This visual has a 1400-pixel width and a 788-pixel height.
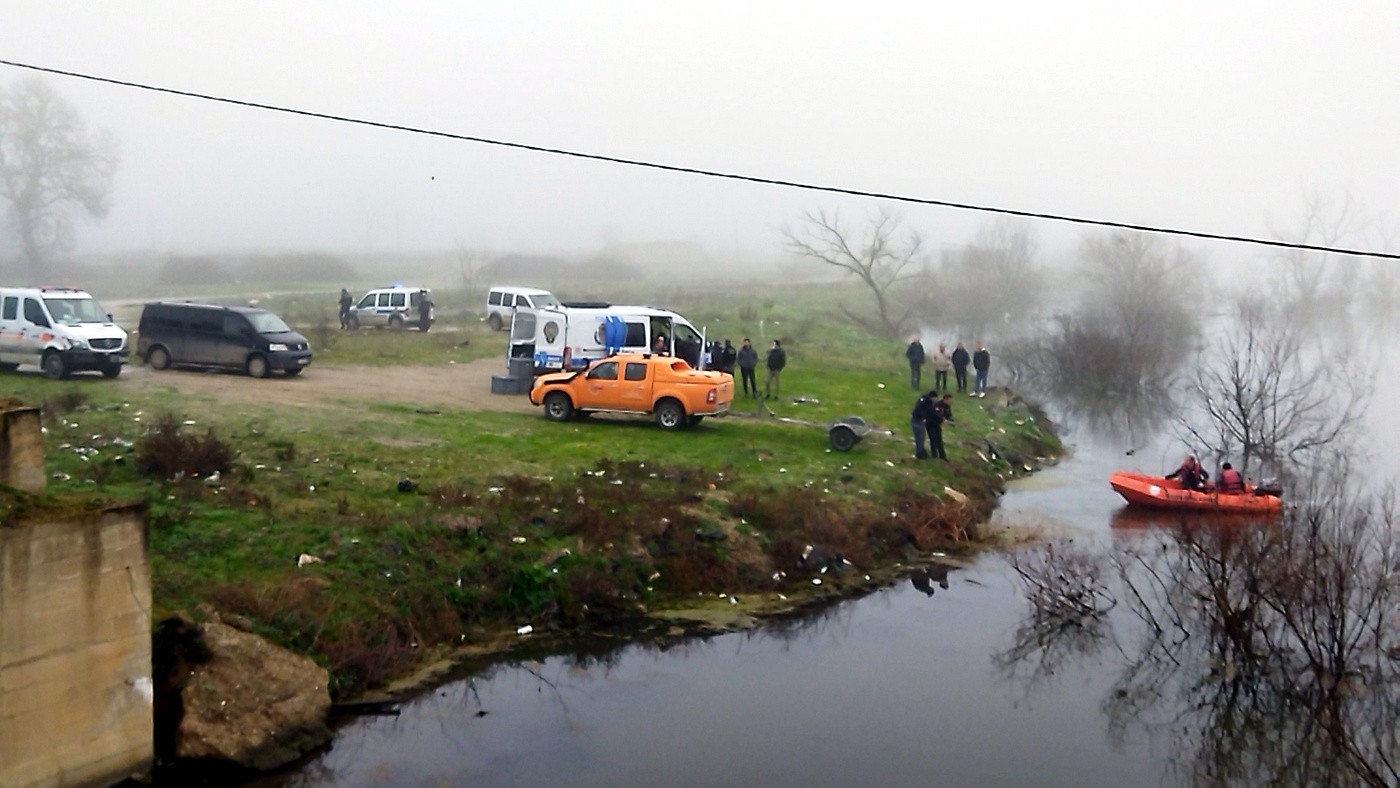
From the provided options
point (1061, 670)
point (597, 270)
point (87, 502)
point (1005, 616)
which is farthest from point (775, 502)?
point (597, 270)

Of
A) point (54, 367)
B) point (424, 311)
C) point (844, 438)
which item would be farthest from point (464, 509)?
point (424, 311)

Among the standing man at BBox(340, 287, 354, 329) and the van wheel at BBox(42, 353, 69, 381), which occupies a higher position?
the standing man at BBox(340, 287, 354, 329)

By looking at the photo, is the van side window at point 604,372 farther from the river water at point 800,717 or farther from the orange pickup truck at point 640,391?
the river water at point 800,717

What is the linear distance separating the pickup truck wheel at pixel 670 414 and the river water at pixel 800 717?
23.7ft

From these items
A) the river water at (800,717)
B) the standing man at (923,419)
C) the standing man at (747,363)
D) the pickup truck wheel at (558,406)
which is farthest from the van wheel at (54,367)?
the standing man at (923,419)

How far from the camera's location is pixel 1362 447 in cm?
2864

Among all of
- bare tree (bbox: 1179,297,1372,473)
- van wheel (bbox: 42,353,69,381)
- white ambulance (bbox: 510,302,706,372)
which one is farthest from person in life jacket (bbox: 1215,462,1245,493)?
van wheel (bbox: 42,353,69,381)

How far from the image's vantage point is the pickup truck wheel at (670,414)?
24.5 meters

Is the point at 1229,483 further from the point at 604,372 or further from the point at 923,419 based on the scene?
the point at 604,372

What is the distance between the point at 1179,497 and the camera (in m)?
21.8

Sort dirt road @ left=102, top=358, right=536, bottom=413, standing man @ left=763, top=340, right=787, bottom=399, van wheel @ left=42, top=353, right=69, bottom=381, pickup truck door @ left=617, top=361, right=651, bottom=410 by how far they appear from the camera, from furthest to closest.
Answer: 1. standing man @ left=763, top=340, right=787, bottom=399
2. van wheel @ left=42, top=353, right=69, bottom=381
3. dirt road @ left=102, top=358, right=536, bottom=413
4. pickup truck door @ left=617, top=361, right=651, bottom=410

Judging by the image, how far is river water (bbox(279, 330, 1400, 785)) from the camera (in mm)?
12719

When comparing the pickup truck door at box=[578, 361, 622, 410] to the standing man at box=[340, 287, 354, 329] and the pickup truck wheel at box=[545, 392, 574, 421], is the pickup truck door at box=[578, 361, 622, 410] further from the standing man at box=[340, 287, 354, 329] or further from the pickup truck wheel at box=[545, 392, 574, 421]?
the standing man at box=[340, 287, 354, 329]

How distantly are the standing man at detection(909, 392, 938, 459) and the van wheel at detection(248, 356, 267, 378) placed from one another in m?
14.2
